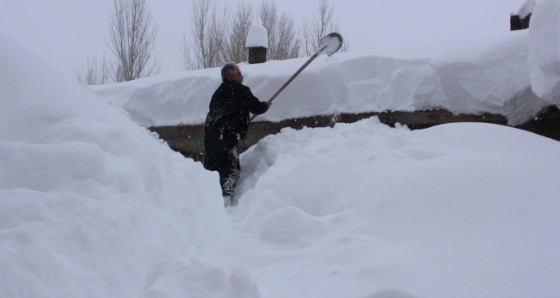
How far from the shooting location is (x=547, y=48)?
3773 mm

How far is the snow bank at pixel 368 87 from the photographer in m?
4.86

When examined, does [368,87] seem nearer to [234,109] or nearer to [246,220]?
[234,109]

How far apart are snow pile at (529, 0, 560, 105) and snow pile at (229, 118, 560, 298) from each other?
15.1 inches

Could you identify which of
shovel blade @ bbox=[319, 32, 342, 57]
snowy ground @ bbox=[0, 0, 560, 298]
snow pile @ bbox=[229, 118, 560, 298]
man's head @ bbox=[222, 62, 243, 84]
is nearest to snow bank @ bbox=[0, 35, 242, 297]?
snowy ground @ bbox=[0, 0, 560, 298]

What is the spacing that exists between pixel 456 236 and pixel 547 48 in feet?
6.62

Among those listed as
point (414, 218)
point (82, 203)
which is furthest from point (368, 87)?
point (82, 203)

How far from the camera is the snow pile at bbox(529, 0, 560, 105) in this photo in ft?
12.2

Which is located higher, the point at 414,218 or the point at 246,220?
the point at 414,218

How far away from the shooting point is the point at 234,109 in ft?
18.3

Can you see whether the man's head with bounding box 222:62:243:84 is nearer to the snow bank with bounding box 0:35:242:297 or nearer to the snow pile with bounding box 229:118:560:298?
the snow pile with bounding box 229:118:560:298

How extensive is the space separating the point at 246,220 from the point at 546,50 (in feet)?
7.78

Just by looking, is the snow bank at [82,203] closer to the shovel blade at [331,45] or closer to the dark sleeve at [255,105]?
the dark sleeve at [255,105]

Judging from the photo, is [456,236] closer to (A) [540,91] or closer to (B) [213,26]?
(A) [540,91]

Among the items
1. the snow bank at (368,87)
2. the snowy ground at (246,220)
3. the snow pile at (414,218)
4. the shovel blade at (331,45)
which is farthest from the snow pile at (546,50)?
the shovel blade at (331,45)
